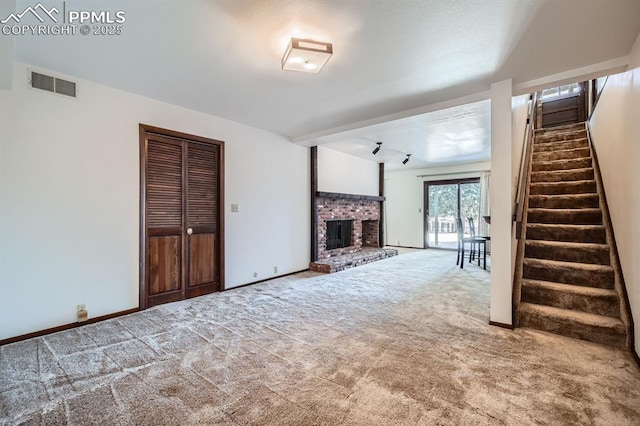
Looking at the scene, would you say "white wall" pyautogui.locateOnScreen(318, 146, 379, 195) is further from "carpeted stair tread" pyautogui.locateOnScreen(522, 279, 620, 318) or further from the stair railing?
"carpeted stair tread" pyautogui.locateOnScreen(522, 279, 620, 318)

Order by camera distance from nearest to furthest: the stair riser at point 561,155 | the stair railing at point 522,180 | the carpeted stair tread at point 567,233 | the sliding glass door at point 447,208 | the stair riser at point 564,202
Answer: the stair railing at point 522,180 < the carpeted stair tread at point 567,233 < the stair riser at point 564,202 < the stair riser at point 561,155 < the sliding glass door at point 447,208

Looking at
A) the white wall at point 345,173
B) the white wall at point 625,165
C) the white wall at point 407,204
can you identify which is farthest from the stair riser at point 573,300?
the white wall at point 407,204

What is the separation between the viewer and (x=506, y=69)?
2682 mm

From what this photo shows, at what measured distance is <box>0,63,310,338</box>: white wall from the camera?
258cm

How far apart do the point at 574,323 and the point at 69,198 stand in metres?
5.04

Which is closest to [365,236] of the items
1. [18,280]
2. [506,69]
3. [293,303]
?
[293,303]

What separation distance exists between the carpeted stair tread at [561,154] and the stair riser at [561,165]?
0.14 meters

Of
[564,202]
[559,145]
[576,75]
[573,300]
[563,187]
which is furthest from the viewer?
[559,145]

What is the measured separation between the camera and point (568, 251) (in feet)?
10.7

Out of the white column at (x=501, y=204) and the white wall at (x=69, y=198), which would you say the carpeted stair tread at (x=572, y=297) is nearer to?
the white column at (x=501, y=204)

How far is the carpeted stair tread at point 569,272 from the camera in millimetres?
2891

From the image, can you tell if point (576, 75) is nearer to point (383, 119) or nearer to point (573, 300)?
point (383, 119)

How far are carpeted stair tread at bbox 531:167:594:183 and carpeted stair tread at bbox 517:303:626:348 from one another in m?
2.31

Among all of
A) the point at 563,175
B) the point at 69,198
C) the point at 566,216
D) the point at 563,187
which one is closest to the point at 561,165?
the point at 563,175
